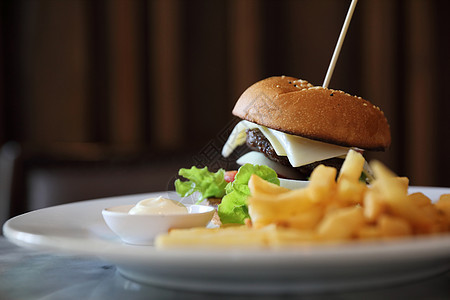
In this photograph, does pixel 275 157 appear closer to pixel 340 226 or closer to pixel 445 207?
pixel 445 207

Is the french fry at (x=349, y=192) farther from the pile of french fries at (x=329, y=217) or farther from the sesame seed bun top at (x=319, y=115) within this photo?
the sesame seed bun top at (x=319, y=115)

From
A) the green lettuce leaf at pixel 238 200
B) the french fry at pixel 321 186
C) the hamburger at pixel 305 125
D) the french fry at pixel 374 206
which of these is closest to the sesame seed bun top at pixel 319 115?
the hamburger at pixel 305 125

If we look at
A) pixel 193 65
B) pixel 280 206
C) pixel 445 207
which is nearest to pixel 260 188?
pixel 280 206

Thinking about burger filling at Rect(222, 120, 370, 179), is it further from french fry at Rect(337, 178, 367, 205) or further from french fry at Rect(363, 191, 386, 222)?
french fry at Rect(363, 191, 386, 222)

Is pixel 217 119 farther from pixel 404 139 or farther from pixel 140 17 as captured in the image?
pixel 404 139

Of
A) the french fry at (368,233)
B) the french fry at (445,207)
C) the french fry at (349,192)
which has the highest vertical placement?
the french fry at (349,192)

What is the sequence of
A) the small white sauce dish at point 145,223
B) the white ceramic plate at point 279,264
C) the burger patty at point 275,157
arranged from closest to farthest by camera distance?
the white ceramic plate at point 279,264
the small white sauce dish at point 145,223
the burger patty at point 275,157
